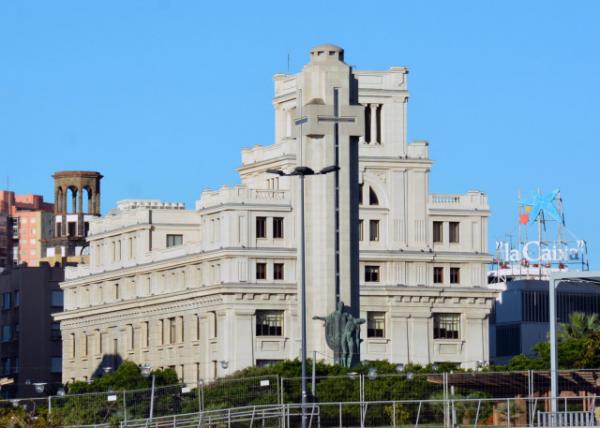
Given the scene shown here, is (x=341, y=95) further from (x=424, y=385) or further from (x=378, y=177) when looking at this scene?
(x=424, y=385)

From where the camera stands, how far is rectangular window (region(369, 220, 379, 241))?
184 meters

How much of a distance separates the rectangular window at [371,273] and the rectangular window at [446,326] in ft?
16.9

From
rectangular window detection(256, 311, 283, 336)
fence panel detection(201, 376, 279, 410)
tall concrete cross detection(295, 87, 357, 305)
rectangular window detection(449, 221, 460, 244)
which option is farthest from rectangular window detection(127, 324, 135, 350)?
fence panel detection(201, 376, 279, 410)

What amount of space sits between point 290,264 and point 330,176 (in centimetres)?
1206

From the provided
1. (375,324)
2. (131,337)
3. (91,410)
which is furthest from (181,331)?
(91,410)

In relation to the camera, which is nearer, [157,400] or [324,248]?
[157,400]

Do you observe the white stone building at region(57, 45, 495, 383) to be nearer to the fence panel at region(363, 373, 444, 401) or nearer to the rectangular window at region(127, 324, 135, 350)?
the rectangular window at region(127, 324, 135, 350)

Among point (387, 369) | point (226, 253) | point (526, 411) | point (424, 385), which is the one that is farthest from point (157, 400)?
point (226, 253)

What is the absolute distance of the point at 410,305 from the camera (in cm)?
18288

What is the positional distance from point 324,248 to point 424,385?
183 ft

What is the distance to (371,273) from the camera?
604ft

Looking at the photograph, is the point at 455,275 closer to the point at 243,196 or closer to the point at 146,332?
the point at 243,196

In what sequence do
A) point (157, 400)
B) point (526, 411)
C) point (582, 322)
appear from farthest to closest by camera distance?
point (582, 322) < point (157, 400) < point (526, 411)

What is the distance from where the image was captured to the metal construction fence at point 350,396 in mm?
94375
